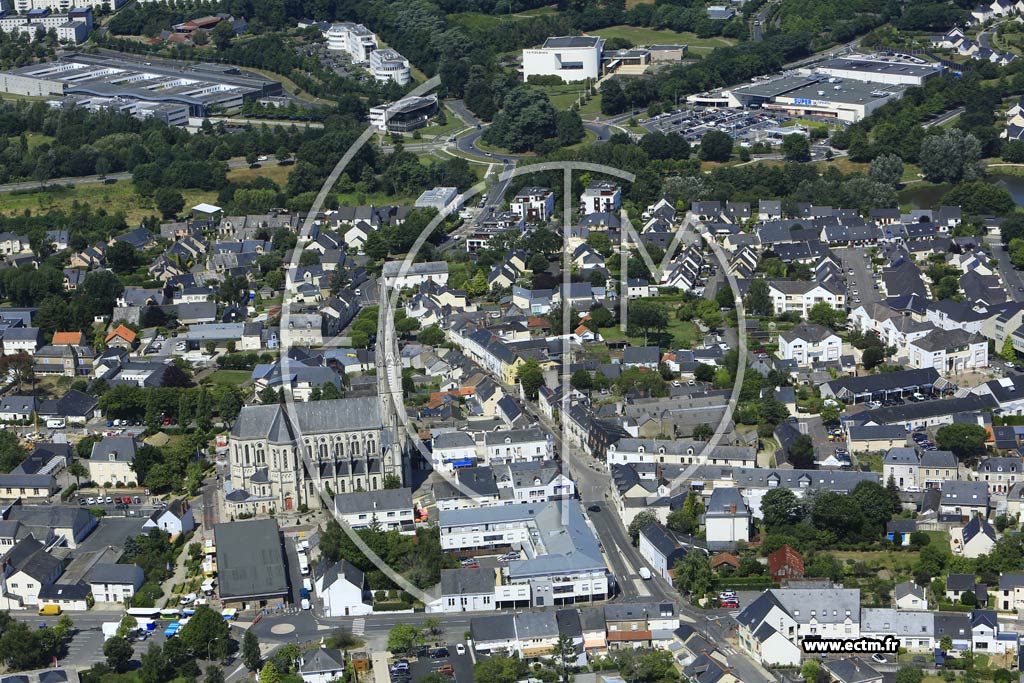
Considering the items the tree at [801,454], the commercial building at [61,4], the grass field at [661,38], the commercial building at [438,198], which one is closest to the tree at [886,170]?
the commercial building at [438,198]

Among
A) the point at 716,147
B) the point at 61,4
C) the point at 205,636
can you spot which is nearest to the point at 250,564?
the point at 205,636

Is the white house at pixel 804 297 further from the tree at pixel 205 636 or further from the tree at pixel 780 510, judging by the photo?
the tree at pixel 205 636

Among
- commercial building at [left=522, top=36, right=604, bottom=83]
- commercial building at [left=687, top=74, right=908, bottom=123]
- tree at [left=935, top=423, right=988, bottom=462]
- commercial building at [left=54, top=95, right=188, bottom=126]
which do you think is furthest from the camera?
commercial building at [left=522, top=36, right=604, bottom=83]

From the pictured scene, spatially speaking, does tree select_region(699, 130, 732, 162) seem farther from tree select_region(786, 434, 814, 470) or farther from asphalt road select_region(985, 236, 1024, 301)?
tree select_region(786, 434, 814, 470)

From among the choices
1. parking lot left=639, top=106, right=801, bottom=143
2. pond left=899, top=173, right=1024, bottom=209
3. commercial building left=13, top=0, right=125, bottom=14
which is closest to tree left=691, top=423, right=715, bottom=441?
pond left=899, top=173, right=1024, bottom=209

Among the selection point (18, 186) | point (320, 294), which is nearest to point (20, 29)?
point (18, 186)
